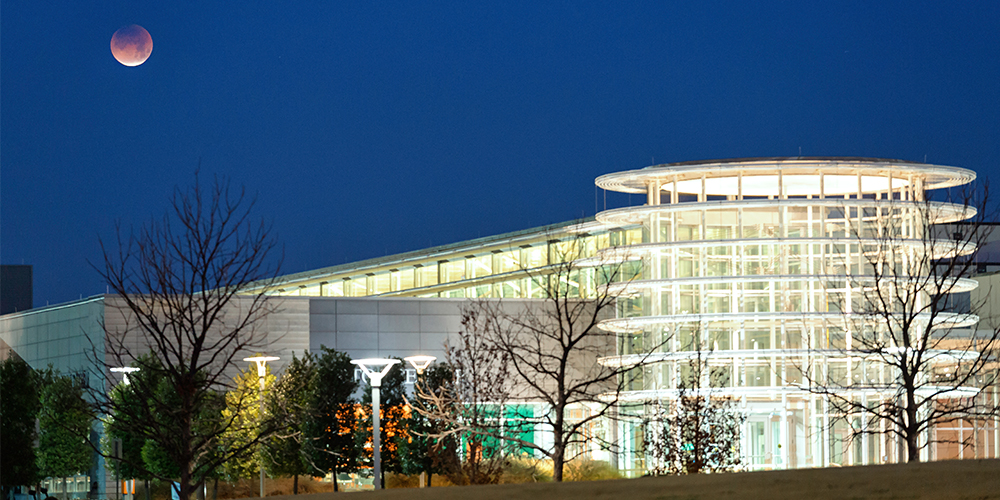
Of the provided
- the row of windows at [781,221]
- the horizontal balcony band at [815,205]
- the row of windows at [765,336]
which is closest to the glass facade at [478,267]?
the row of windows at [781,221]

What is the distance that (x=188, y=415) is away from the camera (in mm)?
24781

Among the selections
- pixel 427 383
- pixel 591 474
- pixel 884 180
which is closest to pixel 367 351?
pixel 427 383

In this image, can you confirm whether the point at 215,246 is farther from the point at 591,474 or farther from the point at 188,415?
the point at 591,474

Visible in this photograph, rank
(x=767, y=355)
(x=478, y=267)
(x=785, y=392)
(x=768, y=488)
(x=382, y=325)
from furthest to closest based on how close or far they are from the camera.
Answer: (x=478, y=267), (x=382, y=325), (x=767, y=355), (x=785, y=392), (x=768, y=488)

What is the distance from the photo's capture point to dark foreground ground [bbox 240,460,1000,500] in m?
19.3

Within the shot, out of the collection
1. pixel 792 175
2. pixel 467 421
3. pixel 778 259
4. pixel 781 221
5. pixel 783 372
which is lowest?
pixel 467 421

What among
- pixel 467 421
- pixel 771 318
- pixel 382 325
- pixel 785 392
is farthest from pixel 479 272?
pixel 467 421

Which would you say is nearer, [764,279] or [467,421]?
[467,421]

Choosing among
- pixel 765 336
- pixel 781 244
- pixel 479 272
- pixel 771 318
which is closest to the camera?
pixel 771 318

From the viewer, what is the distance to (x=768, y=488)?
1992 centimetres

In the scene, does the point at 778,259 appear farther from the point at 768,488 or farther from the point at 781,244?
the point at 768,488

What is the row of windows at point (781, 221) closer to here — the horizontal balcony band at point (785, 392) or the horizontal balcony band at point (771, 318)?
the horizontal balcony band at point (771, 318)

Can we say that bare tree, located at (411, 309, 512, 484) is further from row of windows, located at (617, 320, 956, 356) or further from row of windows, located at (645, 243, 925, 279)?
row of windows, located at (645, 243, 925, 279)

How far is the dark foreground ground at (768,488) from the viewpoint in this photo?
63.3ft
